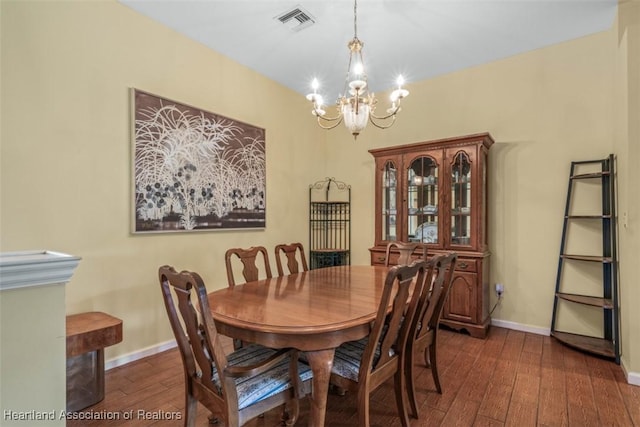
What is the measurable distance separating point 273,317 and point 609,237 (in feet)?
10.4

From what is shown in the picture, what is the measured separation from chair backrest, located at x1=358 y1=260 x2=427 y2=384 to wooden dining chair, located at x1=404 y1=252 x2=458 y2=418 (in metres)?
0.10

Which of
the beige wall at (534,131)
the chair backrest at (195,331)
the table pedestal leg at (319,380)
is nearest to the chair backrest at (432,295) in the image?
the table pedestal leg at (319,380)

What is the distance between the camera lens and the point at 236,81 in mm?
3580

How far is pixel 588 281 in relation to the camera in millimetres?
3066

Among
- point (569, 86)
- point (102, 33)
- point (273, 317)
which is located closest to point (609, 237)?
point (569, 86)

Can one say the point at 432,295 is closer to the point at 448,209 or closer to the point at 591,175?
the point at 448,209

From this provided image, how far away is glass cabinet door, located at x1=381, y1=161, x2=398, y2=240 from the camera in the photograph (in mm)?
3891

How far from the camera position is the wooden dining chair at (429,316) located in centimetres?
187

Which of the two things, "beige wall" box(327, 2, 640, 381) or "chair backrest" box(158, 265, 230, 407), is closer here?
"chair backrest" box(158, 265, 230, 407)

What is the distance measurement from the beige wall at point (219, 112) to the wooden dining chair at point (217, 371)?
145 centimetres

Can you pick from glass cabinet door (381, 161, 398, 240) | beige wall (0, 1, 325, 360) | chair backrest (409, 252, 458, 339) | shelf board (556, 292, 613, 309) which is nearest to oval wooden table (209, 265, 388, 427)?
chair backrest (409, 252, 458, 339)

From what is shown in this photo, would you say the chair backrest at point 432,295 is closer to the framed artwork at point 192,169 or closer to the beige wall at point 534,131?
the beige wall at point 534,131

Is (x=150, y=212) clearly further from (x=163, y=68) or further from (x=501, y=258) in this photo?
(x=501, y=258)

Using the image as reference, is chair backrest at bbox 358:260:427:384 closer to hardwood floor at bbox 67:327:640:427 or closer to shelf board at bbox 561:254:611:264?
hardwood floor at bbox 67:327:640:427
